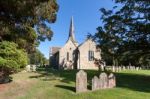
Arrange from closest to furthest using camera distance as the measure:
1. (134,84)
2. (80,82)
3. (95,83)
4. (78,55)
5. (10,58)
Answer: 1. (80,82)
2. (95,83)
3. (10,58)
4. (134,84)
5. (78,55)

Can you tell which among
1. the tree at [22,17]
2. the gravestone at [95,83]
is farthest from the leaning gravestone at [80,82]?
the tree at [22,17]

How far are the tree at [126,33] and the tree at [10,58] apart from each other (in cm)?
1163

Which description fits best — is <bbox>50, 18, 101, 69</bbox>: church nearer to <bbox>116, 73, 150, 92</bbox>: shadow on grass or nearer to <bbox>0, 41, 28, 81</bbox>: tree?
<bbox>116, 73, 150, 92</bbox>: shadow on grass

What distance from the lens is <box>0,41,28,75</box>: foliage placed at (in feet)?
74.2

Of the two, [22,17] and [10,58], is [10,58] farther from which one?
[22,17]

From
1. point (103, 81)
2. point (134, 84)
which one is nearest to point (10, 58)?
point (103, 81)

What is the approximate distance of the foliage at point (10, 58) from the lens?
22.6 m

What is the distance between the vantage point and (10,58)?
75.7 ft

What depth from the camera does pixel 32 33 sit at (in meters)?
26.5

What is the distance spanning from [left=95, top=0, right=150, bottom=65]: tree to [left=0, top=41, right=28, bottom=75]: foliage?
1163cm

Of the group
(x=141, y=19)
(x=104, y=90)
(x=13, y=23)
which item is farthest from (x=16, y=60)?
(x=141, y=19)

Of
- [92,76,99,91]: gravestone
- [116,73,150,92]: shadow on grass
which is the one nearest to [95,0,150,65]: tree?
[116,73,150,92]: shadow on grass

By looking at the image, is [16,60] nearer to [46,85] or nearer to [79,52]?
[46,85]

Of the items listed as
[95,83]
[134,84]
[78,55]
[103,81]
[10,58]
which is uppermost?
[78,55]
